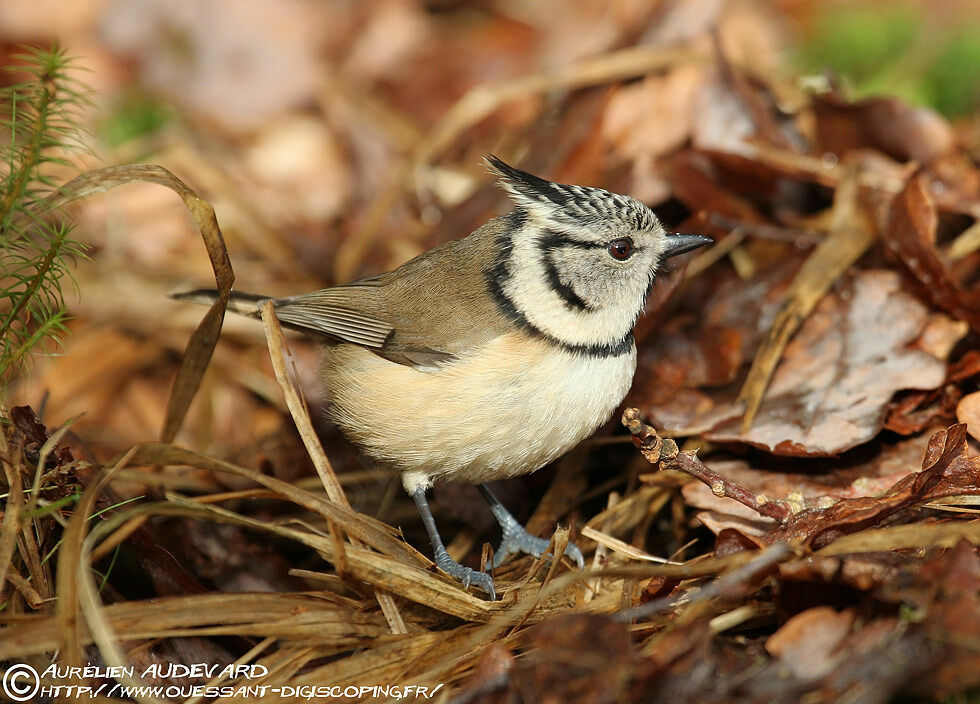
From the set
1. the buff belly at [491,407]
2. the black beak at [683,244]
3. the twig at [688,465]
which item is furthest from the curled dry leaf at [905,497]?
the black beak at [683,244]

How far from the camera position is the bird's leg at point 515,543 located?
2893 millimetres

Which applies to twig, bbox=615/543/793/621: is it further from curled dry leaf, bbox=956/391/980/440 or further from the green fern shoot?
the green fern shoot

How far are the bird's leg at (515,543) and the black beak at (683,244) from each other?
110cm

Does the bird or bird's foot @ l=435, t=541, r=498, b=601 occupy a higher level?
the bird

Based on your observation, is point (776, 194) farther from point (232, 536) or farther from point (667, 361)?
point (232, 536)

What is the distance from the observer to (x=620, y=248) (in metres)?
2.97

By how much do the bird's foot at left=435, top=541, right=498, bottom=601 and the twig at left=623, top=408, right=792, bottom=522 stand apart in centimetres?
69

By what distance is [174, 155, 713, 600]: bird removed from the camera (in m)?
2.69

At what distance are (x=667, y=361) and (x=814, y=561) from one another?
1.28m

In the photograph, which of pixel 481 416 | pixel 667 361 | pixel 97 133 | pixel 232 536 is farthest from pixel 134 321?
pixel 667 361

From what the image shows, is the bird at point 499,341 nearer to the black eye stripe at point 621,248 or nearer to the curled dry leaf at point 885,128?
the black eye stripe at point 621,248

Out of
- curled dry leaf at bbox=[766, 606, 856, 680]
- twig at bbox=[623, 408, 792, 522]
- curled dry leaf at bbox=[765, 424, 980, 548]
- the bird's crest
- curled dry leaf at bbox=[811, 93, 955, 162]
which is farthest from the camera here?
curled dry leaf at bbox=[811, 93, 955, 162]

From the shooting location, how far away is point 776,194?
394 cm

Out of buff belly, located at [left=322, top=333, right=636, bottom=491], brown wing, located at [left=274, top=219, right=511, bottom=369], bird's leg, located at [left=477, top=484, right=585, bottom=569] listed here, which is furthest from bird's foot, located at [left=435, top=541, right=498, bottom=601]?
brown wing, located at [left=274, top=219, right=511, bottom=369]
